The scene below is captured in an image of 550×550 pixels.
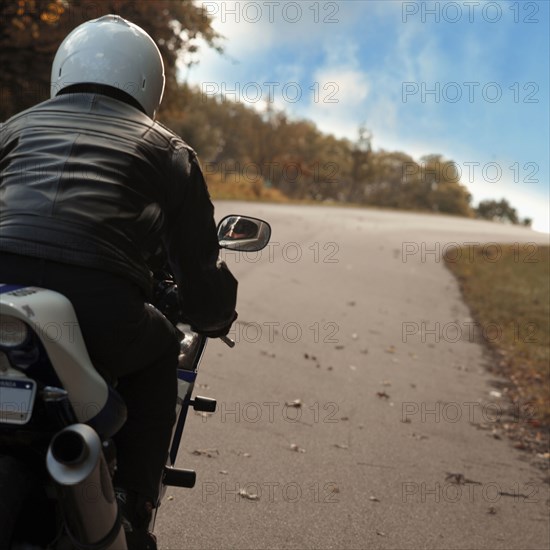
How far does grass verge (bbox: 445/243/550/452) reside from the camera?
9.02 metres

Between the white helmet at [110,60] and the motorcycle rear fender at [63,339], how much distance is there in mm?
806

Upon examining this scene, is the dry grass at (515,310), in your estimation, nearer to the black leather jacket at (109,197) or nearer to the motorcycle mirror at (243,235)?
the motorcycle mirror at (243,235)

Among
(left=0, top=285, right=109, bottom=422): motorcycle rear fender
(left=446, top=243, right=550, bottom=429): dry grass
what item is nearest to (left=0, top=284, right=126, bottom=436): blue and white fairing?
(left=0, top=285, right=109, bottom=422): motorcycle rear fender

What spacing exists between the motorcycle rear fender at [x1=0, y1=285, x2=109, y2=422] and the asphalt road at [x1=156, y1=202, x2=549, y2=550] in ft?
7.02

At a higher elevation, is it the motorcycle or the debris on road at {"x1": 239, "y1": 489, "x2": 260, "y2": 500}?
the motorcycle

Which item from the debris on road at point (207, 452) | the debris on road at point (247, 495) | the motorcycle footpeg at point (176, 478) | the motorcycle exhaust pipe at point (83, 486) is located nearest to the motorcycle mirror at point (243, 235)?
the motorcycle footpeg at point (176, 478)

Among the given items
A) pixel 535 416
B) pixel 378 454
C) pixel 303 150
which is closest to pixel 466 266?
pixel 535 416

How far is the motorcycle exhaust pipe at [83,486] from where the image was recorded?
6.85 feet

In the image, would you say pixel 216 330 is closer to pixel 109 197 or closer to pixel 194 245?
pixel 194 245

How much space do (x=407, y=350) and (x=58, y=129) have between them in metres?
8.06

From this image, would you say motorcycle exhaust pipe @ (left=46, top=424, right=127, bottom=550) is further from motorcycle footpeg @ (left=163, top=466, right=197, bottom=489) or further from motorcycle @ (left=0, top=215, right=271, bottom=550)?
motorcycle footpeg @ (left=163, top=466, right=197, bottom=489)

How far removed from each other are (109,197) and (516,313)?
42.3 feet

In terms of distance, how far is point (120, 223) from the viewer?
8.19 feet

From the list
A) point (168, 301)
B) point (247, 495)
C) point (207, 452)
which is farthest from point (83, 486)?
point (207, 452)
